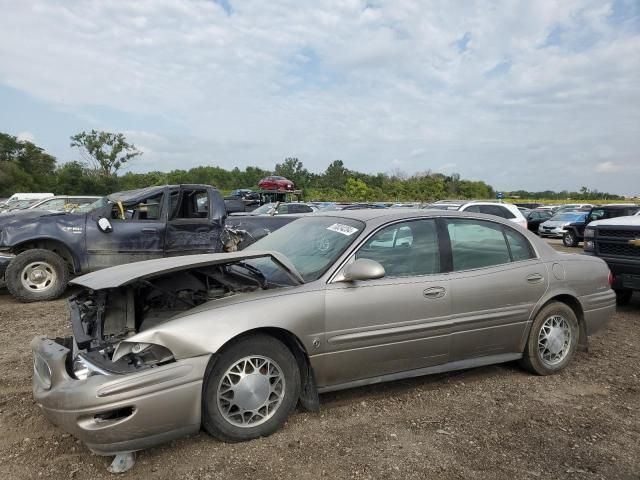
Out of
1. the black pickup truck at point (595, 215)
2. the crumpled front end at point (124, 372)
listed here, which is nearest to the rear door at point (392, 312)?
the crumpled front end at point (124, 372)

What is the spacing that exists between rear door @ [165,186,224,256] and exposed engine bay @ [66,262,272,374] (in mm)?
4351

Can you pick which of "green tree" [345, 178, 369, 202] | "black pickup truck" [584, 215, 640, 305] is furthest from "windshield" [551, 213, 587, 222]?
"green tree" [345, 178, 369, 202]

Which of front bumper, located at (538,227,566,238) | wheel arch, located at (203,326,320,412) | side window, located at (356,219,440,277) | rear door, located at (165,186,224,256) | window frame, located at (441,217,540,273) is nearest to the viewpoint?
wheel arch, located at (203,326,320,412)

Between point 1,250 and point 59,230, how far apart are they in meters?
0.90

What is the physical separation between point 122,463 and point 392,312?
1999mm

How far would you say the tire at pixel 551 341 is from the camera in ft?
14.6

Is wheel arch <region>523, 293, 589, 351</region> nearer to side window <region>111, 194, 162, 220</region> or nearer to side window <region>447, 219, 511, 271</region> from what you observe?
side window <region>447, 219, 511, 271</region>

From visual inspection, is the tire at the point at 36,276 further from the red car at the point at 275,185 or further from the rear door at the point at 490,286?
the red car at the point at 275,185

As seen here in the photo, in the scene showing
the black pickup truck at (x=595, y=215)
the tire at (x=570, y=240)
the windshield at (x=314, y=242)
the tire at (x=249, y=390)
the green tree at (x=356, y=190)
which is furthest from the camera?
the green tree at (x=356, y=190)

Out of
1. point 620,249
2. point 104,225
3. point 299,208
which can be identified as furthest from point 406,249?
point 299,208

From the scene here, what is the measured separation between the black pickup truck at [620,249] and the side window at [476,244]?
3740 mm

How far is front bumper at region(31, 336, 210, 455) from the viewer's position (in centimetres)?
273

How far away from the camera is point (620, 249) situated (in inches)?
292

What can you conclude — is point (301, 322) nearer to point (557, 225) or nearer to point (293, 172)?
point (557, 225)
